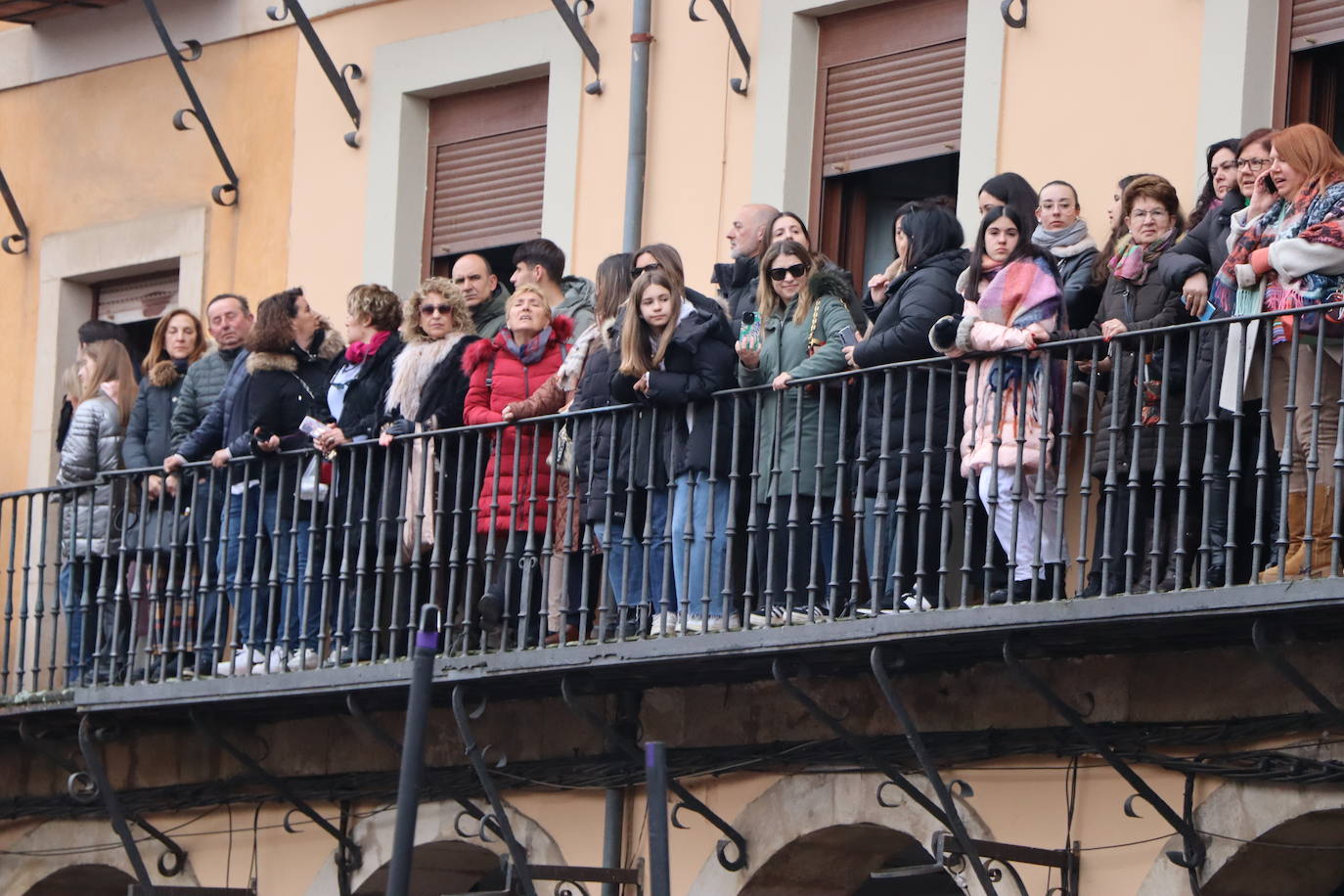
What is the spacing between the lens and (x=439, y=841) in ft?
47.7

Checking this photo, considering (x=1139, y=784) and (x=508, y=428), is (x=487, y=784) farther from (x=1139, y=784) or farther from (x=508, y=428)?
(x=1139, y=784)

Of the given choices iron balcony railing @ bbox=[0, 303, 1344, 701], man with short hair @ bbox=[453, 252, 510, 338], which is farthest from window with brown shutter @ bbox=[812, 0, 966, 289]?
iron balcony railing @ bbox=[0, 303, 1344, 701]

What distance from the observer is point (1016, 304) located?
38.0 feet

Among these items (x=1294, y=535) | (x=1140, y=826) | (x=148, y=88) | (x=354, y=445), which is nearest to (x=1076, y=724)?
(x=1140, y=826)

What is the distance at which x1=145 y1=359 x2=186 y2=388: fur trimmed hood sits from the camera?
1529cm

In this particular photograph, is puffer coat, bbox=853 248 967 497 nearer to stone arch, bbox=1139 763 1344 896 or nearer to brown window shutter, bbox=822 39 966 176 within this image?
stone arch, bbox=1139 763 1344 896

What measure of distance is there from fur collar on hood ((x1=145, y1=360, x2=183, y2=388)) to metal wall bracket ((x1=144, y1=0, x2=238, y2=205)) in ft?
6.63

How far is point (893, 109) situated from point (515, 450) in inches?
106

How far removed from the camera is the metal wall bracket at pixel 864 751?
39.8 ft

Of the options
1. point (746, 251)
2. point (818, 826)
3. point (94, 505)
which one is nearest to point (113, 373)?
point (94, 505)

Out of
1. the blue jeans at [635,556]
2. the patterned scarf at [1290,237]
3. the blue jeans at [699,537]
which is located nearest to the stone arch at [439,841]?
the blue jeans at [635,556]

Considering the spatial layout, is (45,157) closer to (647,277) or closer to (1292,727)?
(647,277)

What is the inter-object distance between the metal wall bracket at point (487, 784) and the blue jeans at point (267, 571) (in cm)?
97

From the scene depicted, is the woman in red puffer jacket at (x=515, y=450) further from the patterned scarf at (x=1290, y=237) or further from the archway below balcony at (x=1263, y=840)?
the patterned scarf at (x=1290, y=237)
